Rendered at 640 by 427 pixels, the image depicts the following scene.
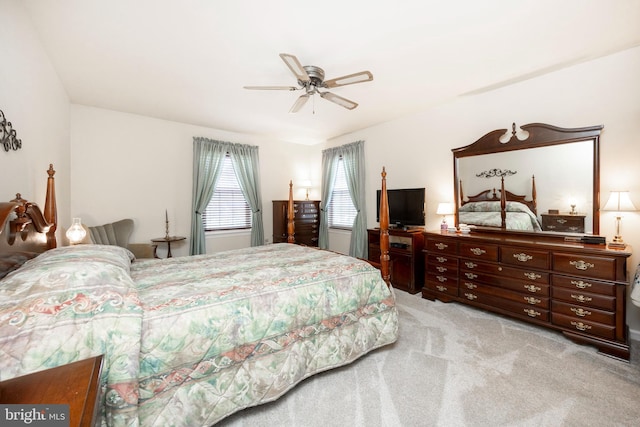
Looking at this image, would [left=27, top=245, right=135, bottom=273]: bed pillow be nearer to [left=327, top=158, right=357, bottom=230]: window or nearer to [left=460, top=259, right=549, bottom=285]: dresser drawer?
[left=460, top=259, right=549, bottom=285]: dresser drawer

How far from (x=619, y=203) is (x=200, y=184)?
5259 mm

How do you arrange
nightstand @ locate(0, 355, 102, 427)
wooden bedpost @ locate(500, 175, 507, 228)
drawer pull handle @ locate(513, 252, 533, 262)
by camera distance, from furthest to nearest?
wooden bedpost @ locate(500, 175, 507, 228) < drawer pull handle @ locate(513, 252, 533, 262) < nightstand @ locate(0, 355, 102, 427)

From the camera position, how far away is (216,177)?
4.73 m

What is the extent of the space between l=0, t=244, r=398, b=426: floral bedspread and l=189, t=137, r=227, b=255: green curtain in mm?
2109

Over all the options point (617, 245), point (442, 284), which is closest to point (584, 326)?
point (617, 245)

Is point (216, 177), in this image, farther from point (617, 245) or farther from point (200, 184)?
point (617, 245)

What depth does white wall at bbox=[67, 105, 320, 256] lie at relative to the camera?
3736mm

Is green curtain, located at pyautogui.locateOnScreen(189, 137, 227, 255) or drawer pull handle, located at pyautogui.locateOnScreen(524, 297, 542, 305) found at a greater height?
green curtain, located at pyautogui.locateOnScreen(189, 137, 227, 255)

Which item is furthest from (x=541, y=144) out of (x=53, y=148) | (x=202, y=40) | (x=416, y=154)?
(x=53, y=148)

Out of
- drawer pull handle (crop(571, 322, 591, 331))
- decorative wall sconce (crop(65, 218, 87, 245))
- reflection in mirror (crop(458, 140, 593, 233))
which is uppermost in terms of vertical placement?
reflection in mirror (crop(458, 140, 593, 233))

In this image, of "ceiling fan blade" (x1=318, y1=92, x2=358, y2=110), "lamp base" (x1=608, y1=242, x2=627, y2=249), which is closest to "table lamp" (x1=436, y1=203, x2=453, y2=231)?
"lamp base" (x1=608, y1=242, x2=627, y2=249)

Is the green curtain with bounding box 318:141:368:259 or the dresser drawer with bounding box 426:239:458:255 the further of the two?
the green curtain with bounding box 318:141:368:259

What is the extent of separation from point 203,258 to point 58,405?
210 cm

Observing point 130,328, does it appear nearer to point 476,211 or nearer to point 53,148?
point 53,148
